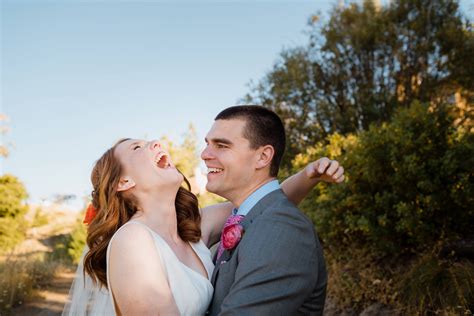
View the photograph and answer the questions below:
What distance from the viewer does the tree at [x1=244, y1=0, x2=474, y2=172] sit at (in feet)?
49.2

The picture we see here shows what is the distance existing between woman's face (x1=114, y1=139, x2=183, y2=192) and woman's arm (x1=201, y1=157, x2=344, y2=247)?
2.14 feet

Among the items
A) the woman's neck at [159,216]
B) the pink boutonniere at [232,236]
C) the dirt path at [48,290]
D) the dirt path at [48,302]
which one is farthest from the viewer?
the dirt path at [48,290]

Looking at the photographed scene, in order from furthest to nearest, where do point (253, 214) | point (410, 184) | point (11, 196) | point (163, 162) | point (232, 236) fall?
1. point (11, 196)
2. point (410, 184)
3. point (163, 162)
4. point (253, 214)
5. point (232, 236)

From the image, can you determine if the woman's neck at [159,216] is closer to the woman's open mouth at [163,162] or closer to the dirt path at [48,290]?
the woman's open mouth at [163,162]

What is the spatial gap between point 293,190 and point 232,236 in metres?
1.13

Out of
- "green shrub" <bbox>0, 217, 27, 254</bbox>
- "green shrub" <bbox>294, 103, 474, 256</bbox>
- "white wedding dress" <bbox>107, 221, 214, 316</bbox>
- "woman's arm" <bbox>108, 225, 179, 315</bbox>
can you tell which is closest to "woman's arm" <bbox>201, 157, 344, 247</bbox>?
"white wedding dress" <bbox>107, 221, 214, 316</bbox>

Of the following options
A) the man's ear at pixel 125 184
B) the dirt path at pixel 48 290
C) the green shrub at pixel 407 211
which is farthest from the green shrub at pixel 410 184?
the dirt path at pixel 48 290

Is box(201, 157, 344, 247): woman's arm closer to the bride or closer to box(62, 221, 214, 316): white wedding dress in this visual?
the bride

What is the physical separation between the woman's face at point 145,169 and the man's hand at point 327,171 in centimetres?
94

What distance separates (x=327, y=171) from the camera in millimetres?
2973

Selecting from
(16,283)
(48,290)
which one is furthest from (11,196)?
(16,283)

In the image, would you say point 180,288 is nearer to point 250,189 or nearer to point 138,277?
point 138,277

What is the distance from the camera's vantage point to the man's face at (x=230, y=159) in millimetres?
3062

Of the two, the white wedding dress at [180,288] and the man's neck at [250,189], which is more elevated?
the man's neck at [250,189]
